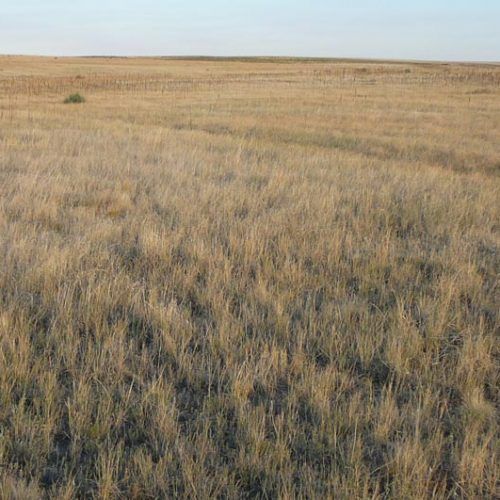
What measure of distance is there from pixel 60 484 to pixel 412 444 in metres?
1.64

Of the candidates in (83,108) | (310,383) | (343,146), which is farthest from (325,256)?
(83,108)

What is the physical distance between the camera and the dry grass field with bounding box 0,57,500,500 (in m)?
2.28

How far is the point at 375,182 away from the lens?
8.25 metres

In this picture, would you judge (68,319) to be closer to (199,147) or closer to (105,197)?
(105,197)

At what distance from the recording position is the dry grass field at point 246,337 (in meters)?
2.28

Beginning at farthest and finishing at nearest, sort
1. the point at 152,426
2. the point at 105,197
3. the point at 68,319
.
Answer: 1. the point at 105,197
2. the point at 68,319
3. the point at 152,426

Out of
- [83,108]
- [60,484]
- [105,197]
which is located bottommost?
[60,484]

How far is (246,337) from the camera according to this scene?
336cm

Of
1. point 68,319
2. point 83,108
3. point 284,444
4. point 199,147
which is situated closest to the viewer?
point 284,444

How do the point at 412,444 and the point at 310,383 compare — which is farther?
the point at 310,383

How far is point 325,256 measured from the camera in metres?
4.96

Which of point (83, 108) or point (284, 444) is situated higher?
point (83, 108)

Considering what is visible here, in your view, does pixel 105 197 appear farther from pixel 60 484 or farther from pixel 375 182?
pixel 60 484

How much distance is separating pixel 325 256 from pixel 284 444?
2817 millimetres
